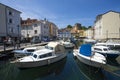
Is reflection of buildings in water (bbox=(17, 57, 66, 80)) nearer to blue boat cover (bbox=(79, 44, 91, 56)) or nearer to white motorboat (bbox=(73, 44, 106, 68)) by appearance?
white motorboat (bbox=(73, 44, 106, 68))

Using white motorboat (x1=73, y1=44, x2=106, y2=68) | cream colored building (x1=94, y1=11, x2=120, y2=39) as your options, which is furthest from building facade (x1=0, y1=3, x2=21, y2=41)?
cream colored building (x1=94, y1=11, x2=120, y2=39)

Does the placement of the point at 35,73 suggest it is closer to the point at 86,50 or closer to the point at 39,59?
the point at 39,59

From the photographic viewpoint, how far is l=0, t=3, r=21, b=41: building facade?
39.6 meters

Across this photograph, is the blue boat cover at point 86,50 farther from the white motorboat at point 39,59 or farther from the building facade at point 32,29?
the building facade at point 32,29

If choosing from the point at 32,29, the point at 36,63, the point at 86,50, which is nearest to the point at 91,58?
the point at 86,50

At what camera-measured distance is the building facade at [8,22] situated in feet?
130

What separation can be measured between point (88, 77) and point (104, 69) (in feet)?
7.45

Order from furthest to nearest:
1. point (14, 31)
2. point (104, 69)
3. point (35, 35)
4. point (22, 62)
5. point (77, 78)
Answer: point (35, 35)
point (14, 31)
point (22, 62)
point (104, 69)
point (77, 78)

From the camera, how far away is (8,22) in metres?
42.6

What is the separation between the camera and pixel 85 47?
1856cm

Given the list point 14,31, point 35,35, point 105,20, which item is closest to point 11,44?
point 14,31

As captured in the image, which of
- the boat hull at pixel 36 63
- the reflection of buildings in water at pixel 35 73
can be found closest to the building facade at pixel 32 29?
the boat hull at pixel 36 63

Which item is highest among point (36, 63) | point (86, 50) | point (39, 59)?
point (86, 50)

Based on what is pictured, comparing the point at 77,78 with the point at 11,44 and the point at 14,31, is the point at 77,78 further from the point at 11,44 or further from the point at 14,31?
the point at 14,31
